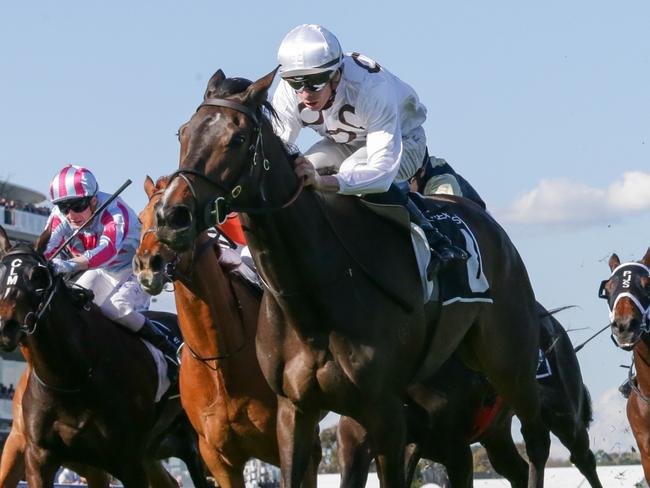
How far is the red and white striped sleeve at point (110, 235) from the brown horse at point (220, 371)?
4.07 feet

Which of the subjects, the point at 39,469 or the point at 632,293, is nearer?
the point at 39,469

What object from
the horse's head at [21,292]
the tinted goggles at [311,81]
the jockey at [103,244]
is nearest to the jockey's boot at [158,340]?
the jockey at [103,244]

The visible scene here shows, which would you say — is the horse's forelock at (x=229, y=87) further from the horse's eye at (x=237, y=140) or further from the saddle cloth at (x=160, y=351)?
the saddle cloth at (x=160, y=351)

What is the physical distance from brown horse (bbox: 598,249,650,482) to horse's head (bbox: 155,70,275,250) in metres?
6.03

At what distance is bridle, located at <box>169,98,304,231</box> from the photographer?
23.5ft

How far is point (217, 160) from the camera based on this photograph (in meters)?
7.30

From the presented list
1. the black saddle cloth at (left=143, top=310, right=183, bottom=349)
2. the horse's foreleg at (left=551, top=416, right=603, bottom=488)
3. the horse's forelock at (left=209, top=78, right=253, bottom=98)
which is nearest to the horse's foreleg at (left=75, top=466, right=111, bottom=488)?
the black saddle cloth at (left=143, top=310, right=183, bottom=349)

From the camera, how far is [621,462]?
773 inches

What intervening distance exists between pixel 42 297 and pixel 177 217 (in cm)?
401

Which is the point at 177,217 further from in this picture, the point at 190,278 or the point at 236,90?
the point at 190,278

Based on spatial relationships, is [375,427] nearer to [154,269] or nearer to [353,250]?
[353,250]

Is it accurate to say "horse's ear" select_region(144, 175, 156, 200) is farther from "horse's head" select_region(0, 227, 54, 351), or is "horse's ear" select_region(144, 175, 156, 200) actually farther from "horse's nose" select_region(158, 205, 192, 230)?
"horse's nose" select_region(158, 205, 192, 230)

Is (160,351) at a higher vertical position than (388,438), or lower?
lower

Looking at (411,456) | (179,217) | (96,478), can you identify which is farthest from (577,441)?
(179,217)
